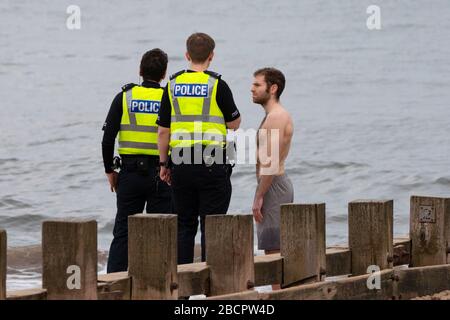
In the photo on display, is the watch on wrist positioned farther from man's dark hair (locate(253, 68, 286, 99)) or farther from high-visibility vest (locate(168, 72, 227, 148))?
man's dark hair (locate(253, 68, 286, 99))

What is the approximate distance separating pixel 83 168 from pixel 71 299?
670 inches

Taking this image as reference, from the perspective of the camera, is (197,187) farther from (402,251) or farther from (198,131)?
(402,251)

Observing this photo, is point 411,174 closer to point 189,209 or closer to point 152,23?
point 189,209

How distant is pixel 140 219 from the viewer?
6.17 meters

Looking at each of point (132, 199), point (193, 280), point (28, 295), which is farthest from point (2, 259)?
point (132, 199)

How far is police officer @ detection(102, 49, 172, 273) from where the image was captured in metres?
8.30

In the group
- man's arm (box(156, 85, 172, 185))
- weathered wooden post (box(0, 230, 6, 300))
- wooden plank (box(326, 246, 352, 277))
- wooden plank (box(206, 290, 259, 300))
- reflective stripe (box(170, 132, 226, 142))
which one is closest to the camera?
weathered wooden post (box(0, 230, 6, 300))

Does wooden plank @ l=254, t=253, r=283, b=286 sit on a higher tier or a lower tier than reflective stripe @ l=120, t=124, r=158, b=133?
lower

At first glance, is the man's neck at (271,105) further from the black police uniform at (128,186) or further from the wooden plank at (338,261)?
the wooden plank at (338,261)

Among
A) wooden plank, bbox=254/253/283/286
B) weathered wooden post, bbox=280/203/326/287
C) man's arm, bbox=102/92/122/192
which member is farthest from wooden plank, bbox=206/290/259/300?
man's arm, bbox=102/92/122/192

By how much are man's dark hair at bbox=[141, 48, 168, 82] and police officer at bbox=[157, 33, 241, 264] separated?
1.50ft

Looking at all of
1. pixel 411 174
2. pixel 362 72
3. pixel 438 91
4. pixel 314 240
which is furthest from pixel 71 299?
pixel 362 72

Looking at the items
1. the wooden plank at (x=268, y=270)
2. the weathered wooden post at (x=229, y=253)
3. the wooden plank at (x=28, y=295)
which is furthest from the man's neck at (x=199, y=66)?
the wooden plank at (x=28, y=295)

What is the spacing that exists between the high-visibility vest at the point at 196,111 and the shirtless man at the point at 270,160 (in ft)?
1.06
